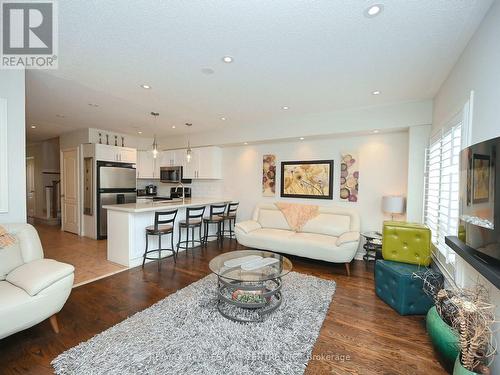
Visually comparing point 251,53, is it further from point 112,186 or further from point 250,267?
point 112,186

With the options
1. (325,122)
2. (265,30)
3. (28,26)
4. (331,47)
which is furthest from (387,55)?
(28,26)

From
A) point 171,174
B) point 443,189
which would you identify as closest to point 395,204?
point 443,189

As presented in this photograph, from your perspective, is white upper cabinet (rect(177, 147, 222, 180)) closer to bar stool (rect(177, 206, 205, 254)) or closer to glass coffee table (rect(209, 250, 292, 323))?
bar stool (rect(177, 206, 205, 254))

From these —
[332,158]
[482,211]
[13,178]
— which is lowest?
[482,211]

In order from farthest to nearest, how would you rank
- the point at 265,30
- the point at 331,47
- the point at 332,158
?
1. the point at 332,158
2. the point at 331,47
3. the point at 265,30

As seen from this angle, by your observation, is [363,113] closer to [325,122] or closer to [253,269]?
[325,122]

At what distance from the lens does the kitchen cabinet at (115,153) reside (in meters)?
5.46

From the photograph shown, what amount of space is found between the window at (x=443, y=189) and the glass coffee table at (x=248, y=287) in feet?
5.60

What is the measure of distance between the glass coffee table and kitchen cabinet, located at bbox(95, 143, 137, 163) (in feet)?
14.5

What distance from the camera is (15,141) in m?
2.48

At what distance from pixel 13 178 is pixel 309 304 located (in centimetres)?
353

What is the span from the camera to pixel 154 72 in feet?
8.75

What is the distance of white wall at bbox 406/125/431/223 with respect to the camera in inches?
136

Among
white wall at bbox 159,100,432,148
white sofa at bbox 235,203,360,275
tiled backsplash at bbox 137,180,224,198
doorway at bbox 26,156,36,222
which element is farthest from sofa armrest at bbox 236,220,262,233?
doorway at bbox 26,156,36,222
